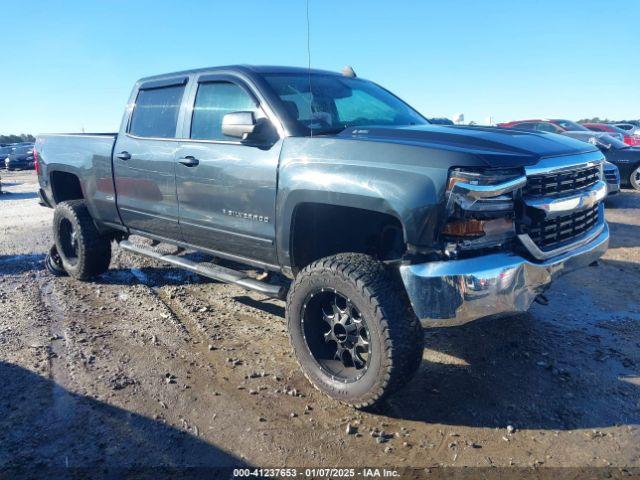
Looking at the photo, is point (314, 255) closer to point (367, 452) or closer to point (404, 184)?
point (404, 184)

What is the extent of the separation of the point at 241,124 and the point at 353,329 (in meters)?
1.49

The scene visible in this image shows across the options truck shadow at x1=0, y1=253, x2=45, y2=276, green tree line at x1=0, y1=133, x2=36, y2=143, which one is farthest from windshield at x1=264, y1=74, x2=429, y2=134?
green tree line at x1=0, y1=133, x2=36, y2=143

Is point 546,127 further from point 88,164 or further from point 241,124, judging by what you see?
point 241,124

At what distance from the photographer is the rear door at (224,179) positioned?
11.3ft

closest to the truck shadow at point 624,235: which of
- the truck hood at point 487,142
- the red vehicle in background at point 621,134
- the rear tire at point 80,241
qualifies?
the truck hood at point 487,142

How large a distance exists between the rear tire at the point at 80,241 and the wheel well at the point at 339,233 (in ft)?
9.56

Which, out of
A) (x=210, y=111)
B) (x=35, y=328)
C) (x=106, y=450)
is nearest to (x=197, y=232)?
(x=210, y=111)

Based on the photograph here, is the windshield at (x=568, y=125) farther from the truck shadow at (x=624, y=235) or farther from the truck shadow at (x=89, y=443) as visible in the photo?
the truck shadow at (x=89, y=443)

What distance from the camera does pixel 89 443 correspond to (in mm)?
2664

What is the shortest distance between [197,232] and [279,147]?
1177 millimetres

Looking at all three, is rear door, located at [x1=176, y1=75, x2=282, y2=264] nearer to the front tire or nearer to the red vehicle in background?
the front tire

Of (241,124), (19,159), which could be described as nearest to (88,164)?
(241,124)

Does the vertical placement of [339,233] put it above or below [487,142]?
below

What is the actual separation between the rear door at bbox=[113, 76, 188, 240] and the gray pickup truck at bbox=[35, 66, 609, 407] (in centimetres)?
2
